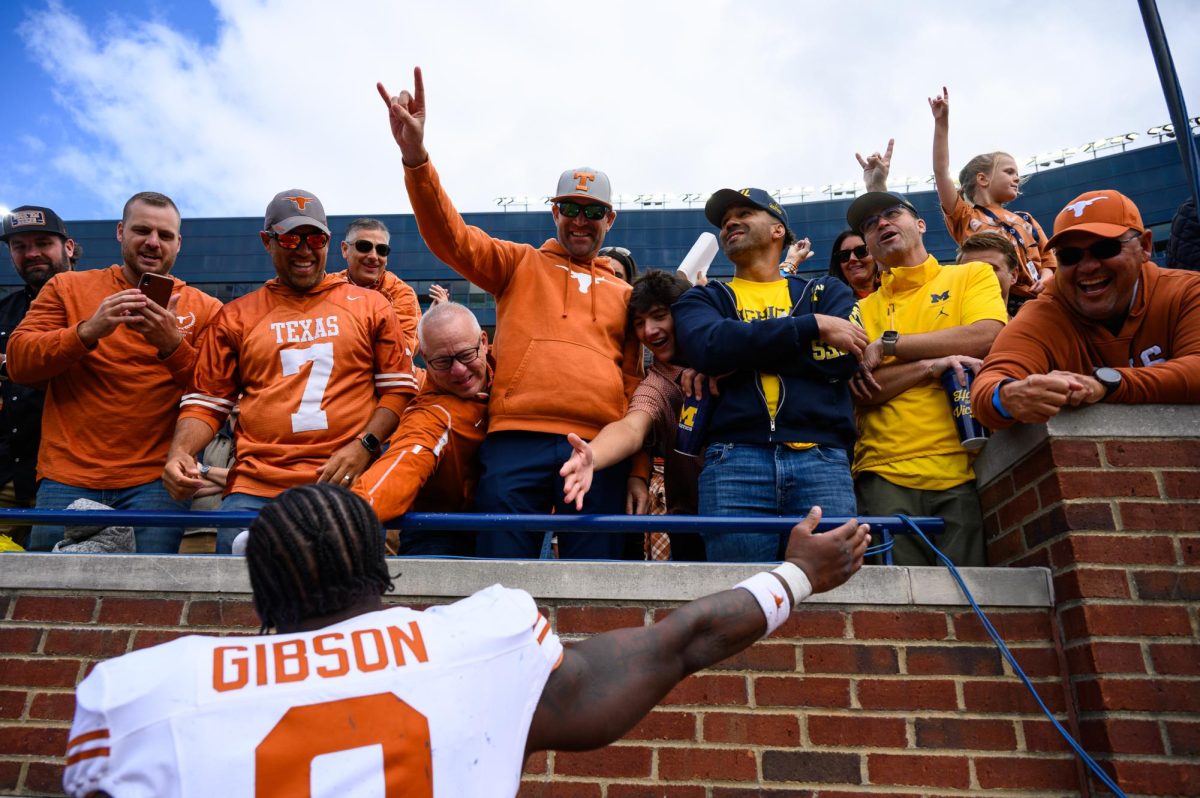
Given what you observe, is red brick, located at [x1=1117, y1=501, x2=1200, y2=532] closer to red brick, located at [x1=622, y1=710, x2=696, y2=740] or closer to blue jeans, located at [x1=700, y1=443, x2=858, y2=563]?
blue jeans, located at [x1=700, y1=443, x2=858, y2=563]

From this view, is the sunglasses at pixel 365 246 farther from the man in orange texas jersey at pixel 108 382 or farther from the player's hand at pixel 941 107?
the player's hand at pixel 941 107

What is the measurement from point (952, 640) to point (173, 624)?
3.19 m

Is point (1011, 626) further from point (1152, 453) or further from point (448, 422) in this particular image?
point (448, 422)

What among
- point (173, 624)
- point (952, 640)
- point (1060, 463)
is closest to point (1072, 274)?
point (1060, 463)

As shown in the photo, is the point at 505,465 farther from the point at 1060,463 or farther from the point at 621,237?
the point at 621,237

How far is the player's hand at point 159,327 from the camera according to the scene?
4.32 meters

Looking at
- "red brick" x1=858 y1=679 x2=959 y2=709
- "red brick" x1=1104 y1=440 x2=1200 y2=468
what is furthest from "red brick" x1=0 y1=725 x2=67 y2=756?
"red brick" x1=1104 y1=440 x2=1200 y2=468

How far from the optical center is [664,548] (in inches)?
189

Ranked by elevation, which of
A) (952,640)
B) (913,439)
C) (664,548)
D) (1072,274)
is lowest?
(952,640)

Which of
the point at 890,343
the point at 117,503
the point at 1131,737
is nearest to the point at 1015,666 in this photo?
the point at 1131,737

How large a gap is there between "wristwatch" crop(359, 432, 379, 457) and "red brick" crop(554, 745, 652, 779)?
162 cm

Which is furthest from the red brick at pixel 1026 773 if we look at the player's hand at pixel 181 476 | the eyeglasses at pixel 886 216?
the player's hand at pixel 181 476

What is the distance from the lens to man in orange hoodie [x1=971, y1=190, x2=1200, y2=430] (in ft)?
11.1

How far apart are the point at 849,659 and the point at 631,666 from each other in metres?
1.65
